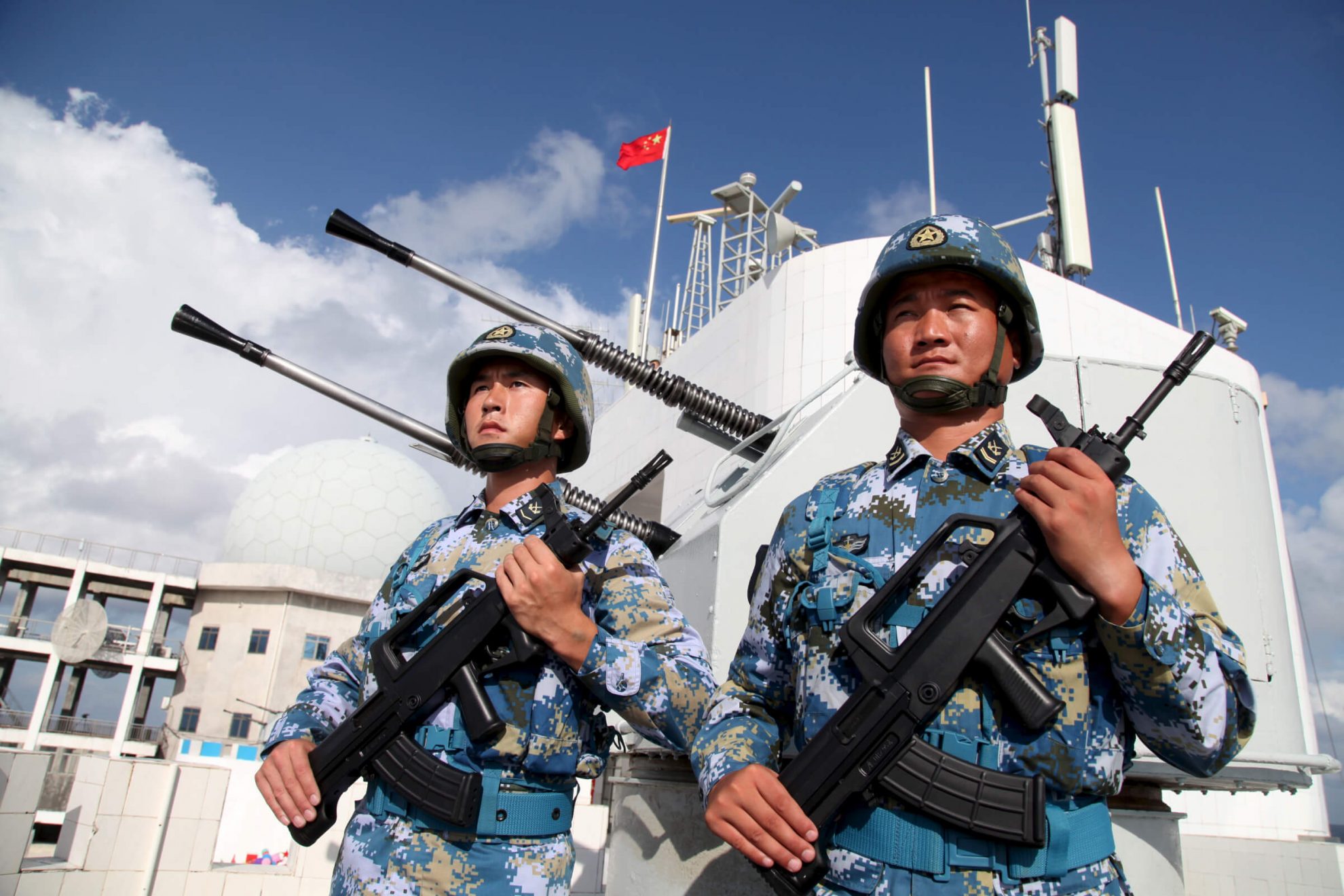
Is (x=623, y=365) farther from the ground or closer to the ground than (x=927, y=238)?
farther from the ground

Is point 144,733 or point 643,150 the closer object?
point 643,150

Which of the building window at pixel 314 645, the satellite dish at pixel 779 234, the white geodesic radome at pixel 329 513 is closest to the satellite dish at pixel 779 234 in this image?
the satellite dish at pixel 779 234

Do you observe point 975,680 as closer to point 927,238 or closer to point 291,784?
point 927,238

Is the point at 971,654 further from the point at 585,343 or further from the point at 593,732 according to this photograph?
the point at 585,343

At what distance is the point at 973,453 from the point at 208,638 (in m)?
23.4

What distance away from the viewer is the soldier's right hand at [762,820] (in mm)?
1412

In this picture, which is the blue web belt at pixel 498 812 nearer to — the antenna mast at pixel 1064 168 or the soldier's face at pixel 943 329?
the soldier's face at pixel 943 329

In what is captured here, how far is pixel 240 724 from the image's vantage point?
2042 cm

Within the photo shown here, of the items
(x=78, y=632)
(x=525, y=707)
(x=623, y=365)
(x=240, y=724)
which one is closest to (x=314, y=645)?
→ (x=240, y=724)

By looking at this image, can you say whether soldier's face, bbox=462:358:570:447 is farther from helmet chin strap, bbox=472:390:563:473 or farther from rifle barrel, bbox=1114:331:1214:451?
rifle barrel, bbox=1114:331:1214:451

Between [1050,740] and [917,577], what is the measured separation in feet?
1.09

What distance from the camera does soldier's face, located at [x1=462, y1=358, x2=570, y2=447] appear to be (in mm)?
2555

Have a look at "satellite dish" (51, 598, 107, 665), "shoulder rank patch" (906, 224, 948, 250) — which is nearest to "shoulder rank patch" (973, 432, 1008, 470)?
"shoulder rank patch" (906, 224, 948, 250)

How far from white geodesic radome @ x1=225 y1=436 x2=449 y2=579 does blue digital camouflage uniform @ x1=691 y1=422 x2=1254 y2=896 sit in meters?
21.8
